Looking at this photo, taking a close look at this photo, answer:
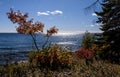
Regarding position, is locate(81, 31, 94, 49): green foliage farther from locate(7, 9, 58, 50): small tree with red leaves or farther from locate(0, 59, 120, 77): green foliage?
locate(0, 59, 120, 77): green foliage

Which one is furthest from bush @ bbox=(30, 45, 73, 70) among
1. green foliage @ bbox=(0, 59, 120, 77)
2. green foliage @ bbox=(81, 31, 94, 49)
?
green foliage @ bbox=(81, 31, 94, 49)

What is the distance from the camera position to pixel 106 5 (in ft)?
111

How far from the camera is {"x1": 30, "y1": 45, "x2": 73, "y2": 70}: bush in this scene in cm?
1277

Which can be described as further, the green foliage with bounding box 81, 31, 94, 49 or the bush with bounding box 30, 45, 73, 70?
the green foliage with bounding box 81, 31, 94, 49

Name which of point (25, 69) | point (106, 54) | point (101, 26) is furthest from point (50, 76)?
point (101, 26)

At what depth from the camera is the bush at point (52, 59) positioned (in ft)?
41.9

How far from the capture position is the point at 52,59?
1279cm

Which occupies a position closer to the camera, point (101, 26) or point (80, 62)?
point (80, 62)

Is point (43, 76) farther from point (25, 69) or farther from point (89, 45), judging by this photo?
point (89, 45)

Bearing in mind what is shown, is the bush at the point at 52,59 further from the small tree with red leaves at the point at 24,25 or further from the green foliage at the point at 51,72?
the small tree with red leaves at the point at 24,25

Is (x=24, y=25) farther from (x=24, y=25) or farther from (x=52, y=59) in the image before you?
(x=52, y=59)

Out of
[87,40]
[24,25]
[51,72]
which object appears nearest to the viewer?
[51,72]

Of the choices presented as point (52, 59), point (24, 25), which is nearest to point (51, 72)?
point (52, 59)

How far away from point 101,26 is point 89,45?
5.17 metres
